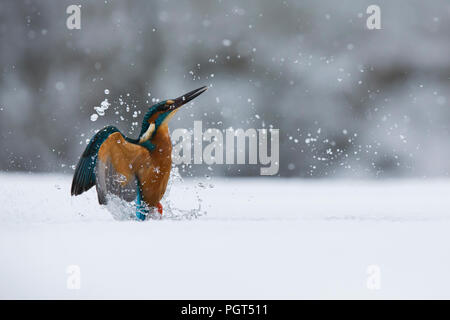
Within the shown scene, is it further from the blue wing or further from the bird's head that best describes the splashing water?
the bird's head

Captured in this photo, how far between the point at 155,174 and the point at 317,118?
233cm

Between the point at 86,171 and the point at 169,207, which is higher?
the point at 86,171

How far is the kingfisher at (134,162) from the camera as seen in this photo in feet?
5.03

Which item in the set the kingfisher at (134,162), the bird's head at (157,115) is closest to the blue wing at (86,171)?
the kingfisher at (134,162)

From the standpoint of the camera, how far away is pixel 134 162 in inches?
60.7

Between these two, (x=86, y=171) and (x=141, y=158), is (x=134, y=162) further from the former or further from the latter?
(x=86, y=171)

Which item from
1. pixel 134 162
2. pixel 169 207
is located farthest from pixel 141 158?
pixel 169 207

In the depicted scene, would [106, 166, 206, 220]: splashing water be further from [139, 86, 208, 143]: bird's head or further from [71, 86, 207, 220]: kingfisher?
[139, 86, 208, 143]: bird's head

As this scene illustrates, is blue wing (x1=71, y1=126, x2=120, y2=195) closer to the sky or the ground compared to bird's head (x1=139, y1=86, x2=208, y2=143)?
closer to the ground

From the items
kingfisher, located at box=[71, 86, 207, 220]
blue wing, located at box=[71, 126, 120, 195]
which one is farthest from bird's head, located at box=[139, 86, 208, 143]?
blue wing, located at box=[71, 126, 120, 195]

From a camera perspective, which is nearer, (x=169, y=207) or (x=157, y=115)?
(x=157, y=115)

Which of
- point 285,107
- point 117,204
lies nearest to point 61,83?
point 285,107

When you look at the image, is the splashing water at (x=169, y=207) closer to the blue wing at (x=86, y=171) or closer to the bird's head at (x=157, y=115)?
the blue wing at (x=86, y=171)

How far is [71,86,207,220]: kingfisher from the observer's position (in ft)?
5.03
